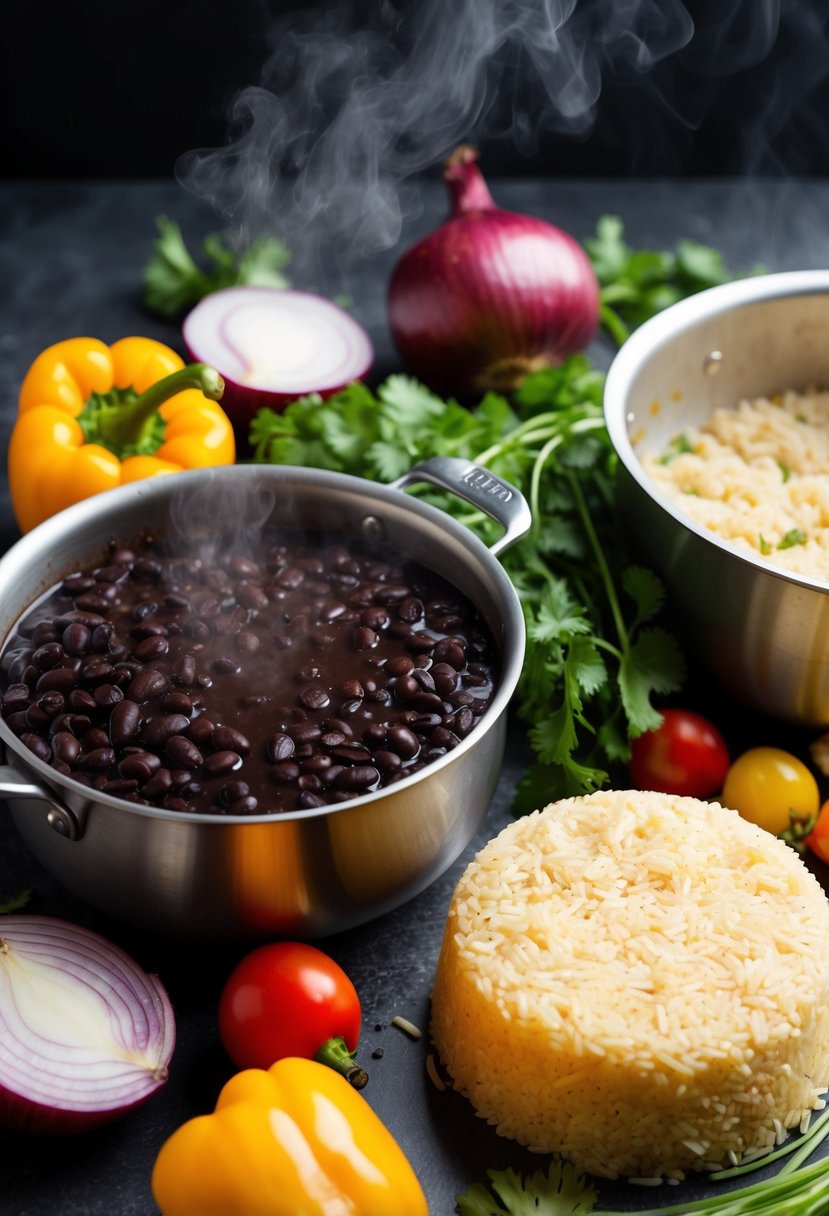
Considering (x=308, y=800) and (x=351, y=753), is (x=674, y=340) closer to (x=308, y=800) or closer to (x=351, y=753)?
(x=351, y=753)

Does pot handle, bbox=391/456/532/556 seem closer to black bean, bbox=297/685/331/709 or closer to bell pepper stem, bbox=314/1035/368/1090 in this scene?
black bean, bbox=297/685/331/709

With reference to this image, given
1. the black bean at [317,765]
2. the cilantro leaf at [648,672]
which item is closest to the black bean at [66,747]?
the black bean at [317,765]

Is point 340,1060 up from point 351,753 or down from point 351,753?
down

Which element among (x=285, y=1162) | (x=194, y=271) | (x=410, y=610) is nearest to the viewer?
(x=285, y=1162)

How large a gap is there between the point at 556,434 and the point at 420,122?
1224 mm

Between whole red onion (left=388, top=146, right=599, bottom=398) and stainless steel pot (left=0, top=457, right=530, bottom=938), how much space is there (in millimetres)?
1081

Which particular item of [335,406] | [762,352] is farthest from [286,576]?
[762,352]

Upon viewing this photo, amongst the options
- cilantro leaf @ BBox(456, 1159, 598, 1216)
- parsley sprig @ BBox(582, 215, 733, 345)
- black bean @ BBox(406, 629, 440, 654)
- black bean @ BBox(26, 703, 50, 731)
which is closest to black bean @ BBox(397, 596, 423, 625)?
black bean @ BBox(406, 629, 440, 654)

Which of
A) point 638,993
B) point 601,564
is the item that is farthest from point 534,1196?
point 601,564

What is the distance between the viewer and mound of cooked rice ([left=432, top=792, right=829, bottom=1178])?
2.32 m

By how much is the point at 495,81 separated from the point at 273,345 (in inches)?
53.3

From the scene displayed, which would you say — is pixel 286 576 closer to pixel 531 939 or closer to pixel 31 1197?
pixel 531 939

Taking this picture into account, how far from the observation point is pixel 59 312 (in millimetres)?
4629

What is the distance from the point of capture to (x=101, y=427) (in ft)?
12.0
